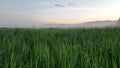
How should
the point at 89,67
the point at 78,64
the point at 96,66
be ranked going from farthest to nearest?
1. the point at 78,64
2. the point at 89,67
3. the point at 96,66

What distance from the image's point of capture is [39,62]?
3312mm

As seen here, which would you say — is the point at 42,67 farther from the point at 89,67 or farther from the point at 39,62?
the point at 89,67

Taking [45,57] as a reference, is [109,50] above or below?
below

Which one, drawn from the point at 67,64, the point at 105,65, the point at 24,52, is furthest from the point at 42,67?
the point at 24,52

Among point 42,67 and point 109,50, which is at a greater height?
point 42,67

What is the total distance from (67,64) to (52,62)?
28 centimetres

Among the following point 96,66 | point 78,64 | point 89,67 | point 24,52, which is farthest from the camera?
point 24,52

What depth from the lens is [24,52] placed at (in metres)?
4.34

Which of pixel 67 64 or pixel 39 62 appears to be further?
pixel 39 62

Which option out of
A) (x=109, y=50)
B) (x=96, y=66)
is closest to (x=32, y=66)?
(x=96, y=66)

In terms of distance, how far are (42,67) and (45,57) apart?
28cm

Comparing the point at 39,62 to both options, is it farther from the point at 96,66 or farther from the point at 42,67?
the point at 96,66

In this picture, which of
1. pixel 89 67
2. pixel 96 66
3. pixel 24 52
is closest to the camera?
pixel 96 66

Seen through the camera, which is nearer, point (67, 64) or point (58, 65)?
point (67, 64)
